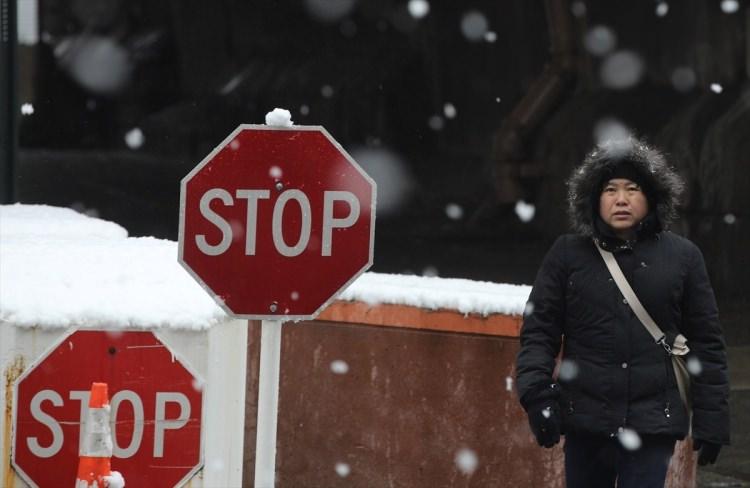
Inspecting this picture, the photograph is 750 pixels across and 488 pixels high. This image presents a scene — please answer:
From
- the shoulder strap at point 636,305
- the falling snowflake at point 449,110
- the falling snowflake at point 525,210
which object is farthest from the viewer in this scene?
the falling snowflake at point 449,110

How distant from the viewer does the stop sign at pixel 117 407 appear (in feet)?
14.0

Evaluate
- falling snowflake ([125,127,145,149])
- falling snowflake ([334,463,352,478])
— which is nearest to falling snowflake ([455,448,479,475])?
falling snowflake ([334,463,352,478])

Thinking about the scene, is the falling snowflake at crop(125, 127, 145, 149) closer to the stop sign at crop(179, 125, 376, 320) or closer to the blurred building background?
the blurred building background

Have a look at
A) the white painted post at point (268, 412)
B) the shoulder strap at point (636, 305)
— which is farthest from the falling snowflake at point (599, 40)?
the white painted post at point (268, 412)

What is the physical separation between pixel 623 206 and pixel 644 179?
120 mm

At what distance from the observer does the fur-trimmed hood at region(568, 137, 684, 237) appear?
4.54 meters

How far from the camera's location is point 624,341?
440 cm

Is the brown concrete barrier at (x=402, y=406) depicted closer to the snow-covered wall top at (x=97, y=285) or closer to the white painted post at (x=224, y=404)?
the snow-covered wall top at (x=97, y=285)

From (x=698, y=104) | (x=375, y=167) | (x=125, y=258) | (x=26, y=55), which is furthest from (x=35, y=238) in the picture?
(x=26, y=55)

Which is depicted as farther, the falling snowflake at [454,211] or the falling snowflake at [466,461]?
the falling snowflake at [454,211]

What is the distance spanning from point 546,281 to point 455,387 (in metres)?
1.58

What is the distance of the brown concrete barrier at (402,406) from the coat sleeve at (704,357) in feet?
4.93

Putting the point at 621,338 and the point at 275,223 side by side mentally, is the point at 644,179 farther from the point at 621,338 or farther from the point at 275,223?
A: the point at 275,223

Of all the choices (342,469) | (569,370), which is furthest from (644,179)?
(342,469)
